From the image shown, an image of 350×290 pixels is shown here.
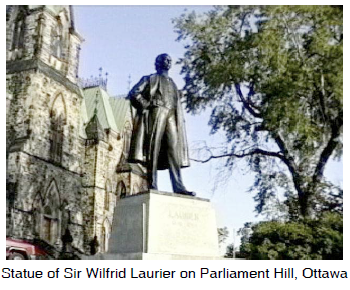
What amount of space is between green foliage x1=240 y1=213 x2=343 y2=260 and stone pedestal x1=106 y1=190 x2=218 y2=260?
480 cm

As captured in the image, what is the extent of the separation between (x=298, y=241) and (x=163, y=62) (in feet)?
22.1

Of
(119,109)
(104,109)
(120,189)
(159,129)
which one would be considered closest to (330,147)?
(159,129)

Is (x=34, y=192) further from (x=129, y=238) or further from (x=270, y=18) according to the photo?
(x=129, y=238)

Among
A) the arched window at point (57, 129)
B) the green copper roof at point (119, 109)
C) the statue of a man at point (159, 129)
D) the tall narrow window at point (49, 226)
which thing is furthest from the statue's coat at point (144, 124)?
the green copper roof at point (119, 109)

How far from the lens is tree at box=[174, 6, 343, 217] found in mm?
15375

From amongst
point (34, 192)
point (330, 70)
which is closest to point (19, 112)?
point (34, 192)

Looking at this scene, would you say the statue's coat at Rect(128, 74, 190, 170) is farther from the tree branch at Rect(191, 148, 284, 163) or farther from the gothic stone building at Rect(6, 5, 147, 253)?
the gothic stone building at Rect(6, 5, 147, 253)

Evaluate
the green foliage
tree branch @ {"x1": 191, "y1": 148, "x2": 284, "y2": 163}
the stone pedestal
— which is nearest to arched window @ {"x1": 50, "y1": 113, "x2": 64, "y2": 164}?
tree branch @ {"x1": 191, "y1": 148, "x2": 284, "y2": 163}

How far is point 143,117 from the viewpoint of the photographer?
8930 millimetres

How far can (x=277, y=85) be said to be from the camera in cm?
1533

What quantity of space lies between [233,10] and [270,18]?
1554 millimetres

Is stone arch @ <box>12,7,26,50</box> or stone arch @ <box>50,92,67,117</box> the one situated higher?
stone arch @ <box>12,7,26,50</box>

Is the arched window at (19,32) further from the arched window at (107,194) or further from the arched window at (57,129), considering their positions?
the arched window at (107,194)

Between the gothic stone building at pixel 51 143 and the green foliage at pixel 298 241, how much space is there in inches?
485
